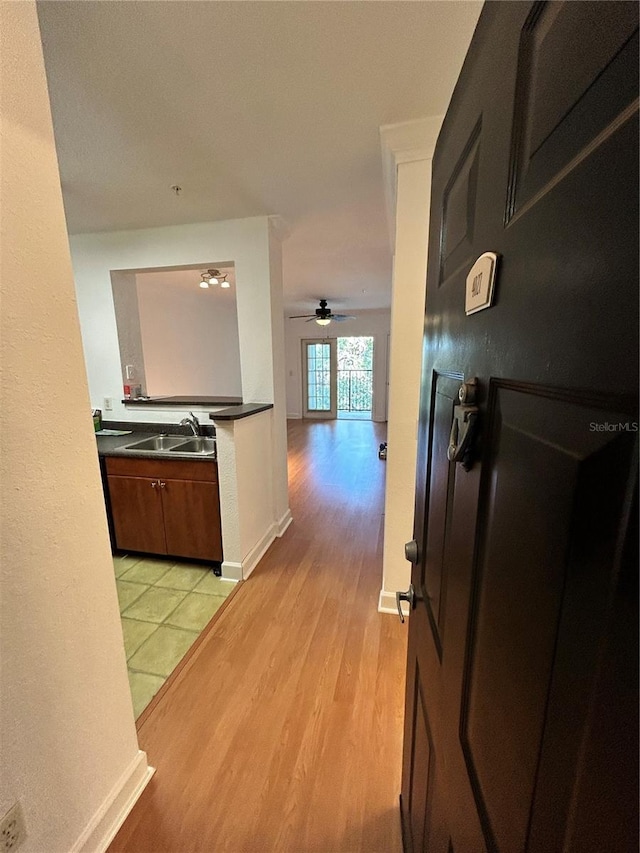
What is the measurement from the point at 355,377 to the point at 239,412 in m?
6.36

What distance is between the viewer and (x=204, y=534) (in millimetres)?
2330

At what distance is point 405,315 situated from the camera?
1.67m

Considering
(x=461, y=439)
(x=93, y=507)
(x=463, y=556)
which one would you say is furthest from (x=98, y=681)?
(x=461, y=439)

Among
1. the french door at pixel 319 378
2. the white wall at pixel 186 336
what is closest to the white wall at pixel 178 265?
the white wall at pixel 186 336

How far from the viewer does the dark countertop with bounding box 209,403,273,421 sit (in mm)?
2070

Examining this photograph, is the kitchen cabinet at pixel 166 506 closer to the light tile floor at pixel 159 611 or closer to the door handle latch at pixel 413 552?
the light tile floor at pixel 159 611

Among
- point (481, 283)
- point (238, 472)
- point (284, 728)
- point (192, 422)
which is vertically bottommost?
point (284, 728)

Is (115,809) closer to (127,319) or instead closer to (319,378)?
(127,319)

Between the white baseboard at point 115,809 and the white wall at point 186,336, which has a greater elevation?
the white wall at point 186,336

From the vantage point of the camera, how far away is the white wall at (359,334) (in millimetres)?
7535

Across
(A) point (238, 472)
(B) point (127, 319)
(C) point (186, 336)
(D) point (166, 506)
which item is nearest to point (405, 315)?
(A) point (238, 472)

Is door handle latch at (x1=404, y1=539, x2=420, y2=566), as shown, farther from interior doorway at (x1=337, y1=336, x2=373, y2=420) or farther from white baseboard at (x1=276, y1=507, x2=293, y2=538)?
interior doorway at (x1=337, y1=336, x2=373, y2=420)

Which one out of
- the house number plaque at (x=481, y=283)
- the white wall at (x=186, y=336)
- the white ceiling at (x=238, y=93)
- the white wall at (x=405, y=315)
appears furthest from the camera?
the white wall at (x=186, y=336)

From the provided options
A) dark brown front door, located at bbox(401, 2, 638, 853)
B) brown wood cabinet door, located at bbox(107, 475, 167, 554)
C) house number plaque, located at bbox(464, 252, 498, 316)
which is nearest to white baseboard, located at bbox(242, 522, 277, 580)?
brown wood cabinet door, located at bbox(107, 475, 167, 554)
